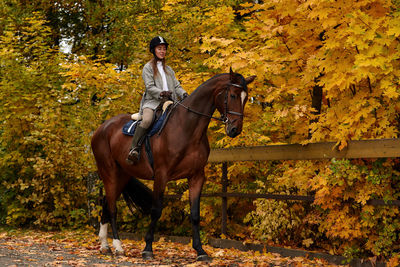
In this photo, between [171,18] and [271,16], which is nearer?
[271,16]

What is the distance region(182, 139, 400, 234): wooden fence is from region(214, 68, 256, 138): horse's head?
1100mm

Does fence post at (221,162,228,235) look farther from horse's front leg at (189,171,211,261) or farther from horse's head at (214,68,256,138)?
horse's head at (214,68,256,138)

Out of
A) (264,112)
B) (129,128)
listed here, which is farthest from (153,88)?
(264,112)

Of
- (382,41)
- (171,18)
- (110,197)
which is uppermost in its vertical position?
(171,18)

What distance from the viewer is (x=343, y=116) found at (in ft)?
21.8

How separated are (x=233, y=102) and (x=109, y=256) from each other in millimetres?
3043

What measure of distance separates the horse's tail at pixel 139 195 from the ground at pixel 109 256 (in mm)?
719

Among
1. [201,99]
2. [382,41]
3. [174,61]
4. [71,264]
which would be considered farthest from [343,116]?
[174,61]

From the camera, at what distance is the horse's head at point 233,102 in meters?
6.64

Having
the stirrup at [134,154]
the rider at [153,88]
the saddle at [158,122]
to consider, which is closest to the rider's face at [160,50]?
the rider at [153,88]

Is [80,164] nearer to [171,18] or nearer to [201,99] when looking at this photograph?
[171,18]

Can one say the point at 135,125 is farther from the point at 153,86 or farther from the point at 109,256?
the point at 109,256

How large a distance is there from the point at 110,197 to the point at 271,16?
3.98 meters

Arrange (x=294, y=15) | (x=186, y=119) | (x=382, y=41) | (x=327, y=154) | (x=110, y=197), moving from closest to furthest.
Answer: (x=382, y=41) < (x=327, y=154) < (x=186, y=119) < (x=294, y=15) < (x=110, y=197)
